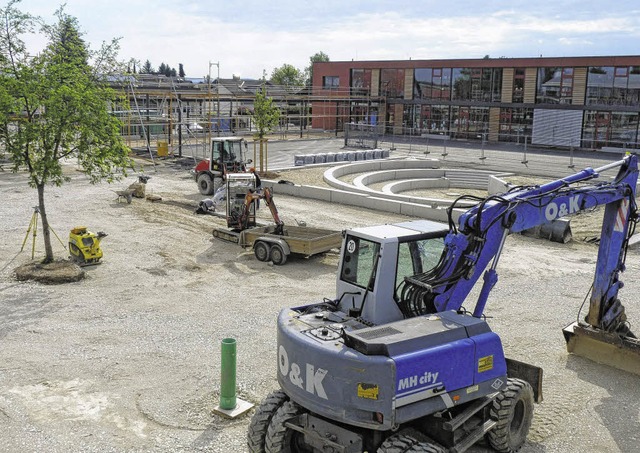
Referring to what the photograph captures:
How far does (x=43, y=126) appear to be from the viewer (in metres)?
14.2

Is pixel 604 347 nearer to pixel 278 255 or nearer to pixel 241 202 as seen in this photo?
pixel 278 255

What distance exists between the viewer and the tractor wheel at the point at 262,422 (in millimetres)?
7094

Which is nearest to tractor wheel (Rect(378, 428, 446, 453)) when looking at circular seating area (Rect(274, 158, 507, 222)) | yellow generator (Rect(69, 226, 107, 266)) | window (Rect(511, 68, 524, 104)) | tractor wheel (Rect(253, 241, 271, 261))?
tractor wheel (Rect(253, 241, 271, 261))

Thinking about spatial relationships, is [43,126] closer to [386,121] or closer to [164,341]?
[164,341]

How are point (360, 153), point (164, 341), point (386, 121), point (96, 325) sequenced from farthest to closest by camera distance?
point (386, 121) → point (360, 153) → point (96, 325) → point (164, 341)

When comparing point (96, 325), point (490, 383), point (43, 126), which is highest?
point (43, 126)

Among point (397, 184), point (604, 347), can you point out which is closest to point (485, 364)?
point (604, 347)

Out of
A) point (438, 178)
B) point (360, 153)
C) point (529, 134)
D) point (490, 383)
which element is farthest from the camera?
point (529, 134)

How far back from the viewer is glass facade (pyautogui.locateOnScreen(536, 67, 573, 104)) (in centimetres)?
4312

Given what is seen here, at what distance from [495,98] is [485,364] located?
42.3 metres

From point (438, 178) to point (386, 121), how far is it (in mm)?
23414

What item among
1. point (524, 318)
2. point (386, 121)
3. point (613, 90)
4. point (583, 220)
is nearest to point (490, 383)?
point (524, 318)

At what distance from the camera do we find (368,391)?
6145mm

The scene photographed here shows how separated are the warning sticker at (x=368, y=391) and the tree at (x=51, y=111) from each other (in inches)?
409
